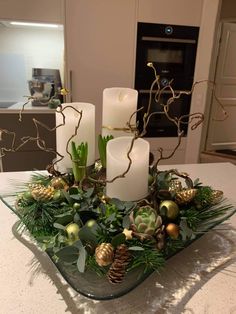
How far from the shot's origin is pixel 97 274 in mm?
537

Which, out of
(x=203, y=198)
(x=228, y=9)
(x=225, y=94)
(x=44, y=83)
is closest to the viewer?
(x=203, y=198)

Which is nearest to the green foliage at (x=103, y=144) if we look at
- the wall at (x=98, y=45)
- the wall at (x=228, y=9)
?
the wall at (x=98, y=45)

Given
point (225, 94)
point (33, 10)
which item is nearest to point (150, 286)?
point (33, 10)

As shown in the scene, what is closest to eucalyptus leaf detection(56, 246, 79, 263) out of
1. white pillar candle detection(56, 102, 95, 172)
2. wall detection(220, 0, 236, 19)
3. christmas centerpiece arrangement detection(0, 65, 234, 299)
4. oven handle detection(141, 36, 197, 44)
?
christmas centerpiece arrangement detection(0, 65, 234, 299)

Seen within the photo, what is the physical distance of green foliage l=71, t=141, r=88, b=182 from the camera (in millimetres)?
712

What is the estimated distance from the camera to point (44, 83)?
2.38 metres

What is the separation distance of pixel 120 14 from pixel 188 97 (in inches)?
35.9

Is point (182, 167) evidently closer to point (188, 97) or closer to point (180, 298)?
point (180, 298)

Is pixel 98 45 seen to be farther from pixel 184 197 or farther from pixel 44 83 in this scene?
pixel 184 197

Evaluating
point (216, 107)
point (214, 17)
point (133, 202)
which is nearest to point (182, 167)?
point (133, 202)

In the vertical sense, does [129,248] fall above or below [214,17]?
below

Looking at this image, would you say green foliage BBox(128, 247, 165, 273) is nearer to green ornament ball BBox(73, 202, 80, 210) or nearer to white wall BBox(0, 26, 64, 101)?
green ornament ball BBox(73, 202, 80, 210)

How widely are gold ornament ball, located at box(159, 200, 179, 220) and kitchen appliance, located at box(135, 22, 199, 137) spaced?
5.22ft

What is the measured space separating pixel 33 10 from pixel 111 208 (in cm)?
191
